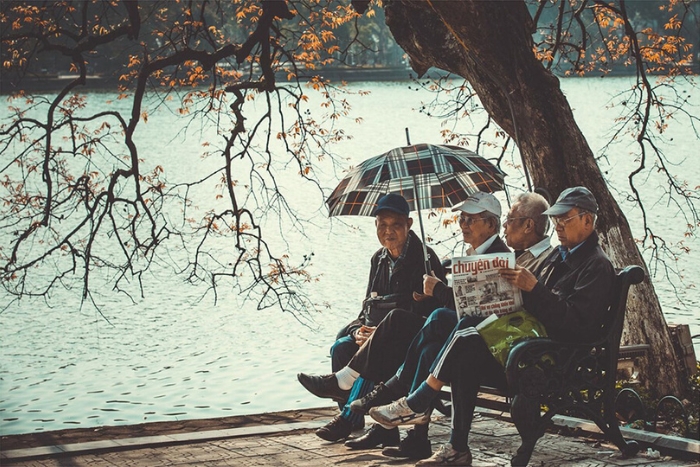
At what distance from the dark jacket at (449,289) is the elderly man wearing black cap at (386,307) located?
0.66ft

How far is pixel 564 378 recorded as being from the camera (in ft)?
17.9

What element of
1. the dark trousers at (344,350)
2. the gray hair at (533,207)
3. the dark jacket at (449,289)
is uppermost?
the gray hair at (533,207)

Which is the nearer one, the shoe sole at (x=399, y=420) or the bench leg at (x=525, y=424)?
the bench leg at (x=525, y=424)

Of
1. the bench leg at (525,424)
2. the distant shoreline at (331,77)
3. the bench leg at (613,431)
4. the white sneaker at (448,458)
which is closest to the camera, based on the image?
the bench leg at (525,424)

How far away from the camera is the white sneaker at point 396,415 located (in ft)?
18.4

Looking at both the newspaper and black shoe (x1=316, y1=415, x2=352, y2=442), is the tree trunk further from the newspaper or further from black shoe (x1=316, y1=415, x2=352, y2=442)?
the newspaper

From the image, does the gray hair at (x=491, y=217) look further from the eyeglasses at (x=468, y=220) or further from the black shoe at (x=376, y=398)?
the black shoe at (x=376, y=398)

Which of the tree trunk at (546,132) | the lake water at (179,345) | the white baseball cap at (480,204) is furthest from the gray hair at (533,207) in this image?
the lake water at (179,345)

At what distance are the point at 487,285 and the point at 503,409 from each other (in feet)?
6.11

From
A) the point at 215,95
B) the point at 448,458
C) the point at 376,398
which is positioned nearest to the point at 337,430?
the point at 376,398

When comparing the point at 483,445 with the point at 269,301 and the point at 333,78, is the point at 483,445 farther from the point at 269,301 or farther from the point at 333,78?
the point at 333,78

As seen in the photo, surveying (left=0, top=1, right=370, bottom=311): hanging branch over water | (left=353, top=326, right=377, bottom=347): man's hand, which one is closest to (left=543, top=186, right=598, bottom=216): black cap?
(left=353, top=326, right=377, bottom=347): man's hand

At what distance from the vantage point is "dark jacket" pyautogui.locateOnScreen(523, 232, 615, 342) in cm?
532

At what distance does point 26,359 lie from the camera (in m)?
16.5
